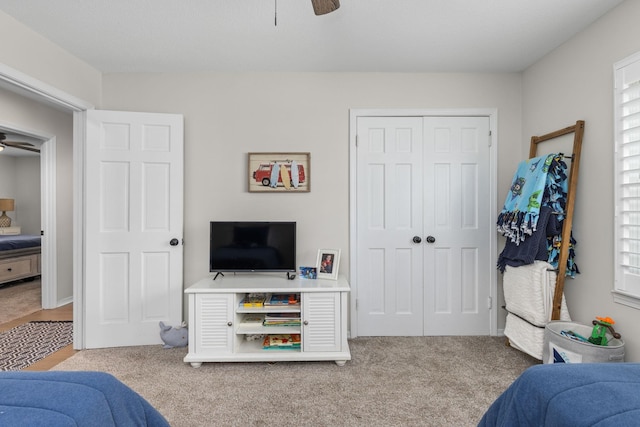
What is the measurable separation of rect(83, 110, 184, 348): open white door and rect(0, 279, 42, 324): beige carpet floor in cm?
185

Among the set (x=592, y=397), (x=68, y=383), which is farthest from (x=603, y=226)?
(x=68, y=383)

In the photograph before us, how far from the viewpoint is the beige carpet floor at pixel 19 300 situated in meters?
3.85

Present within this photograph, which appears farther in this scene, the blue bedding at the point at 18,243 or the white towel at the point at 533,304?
the blue bedding at the point at 18,243

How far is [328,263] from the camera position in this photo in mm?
2832

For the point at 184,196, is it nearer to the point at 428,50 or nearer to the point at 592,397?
the point at 428,50

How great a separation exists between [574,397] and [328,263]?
1970mm

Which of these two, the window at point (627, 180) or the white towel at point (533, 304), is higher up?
the window at point (627, 180)

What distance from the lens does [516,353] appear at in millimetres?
2697

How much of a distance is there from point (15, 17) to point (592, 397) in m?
3.63

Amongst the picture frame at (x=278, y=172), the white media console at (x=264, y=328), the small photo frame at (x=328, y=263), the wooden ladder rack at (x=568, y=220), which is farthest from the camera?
the picture frame at (x=278, y=172)

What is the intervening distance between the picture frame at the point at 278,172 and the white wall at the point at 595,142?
83.5 inches

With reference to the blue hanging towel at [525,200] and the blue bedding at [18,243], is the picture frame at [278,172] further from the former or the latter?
the blue bedding at [18,243]

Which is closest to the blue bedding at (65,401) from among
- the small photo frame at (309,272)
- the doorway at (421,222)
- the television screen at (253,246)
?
the television screen at (253,246)

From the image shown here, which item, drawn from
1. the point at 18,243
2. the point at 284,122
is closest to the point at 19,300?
the point at 18,243
